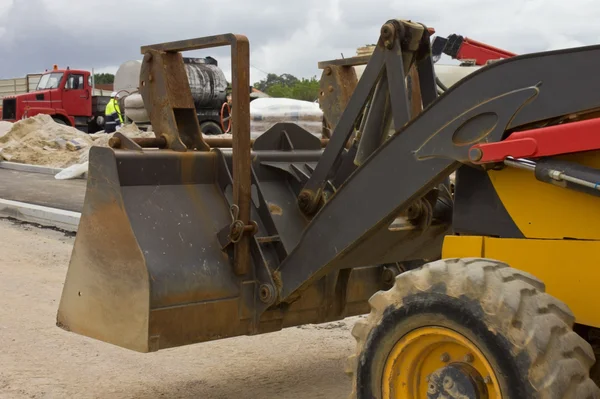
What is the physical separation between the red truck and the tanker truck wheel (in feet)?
85.6

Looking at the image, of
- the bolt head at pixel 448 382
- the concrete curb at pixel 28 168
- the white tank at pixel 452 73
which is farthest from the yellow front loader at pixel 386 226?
the concrete curb at pixel 28 168

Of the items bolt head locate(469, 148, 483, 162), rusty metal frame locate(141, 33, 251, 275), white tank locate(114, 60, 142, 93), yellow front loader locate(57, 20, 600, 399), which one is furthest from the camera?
white tank locate(114, 60, 142, 93)

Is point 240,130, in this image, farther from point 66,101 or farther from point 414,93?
point 66,101

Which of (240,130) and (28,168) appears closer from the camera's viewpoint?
(240,130)

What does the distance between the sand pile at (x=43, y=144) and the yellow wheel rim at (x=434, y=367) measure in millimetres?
15976

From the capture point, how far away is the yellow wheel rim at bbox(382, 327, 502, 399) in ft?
8.74

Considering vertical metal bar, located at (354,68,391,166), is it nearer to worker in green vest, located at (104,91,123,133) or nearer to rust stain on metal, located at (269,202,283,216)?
rust stain on metal, located at (269,202,283,216)

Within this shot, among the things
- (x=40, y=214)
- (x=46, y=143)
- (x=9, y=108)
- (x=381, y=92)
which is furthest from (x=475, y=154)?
(x=9, y=108)

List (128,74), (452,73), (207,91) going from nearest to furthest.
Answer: (452,73) → (207,91) → (128,74)

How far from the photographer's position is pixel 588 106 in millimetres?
2689

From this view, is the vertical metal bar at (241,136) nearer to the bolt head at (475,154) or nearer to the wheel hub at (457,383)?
the bolt head at (475,154)

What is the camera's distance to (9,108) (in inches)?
1160

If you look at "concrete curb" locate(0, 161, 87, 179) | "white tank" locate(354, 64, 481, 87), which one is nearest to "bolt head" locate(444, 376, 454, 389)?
"white tank" locate(354, 64, 481, 87)

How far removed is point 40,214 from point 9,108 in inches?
785
